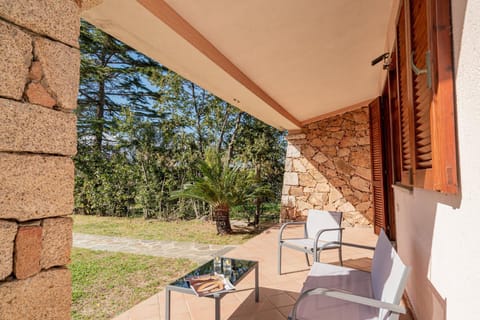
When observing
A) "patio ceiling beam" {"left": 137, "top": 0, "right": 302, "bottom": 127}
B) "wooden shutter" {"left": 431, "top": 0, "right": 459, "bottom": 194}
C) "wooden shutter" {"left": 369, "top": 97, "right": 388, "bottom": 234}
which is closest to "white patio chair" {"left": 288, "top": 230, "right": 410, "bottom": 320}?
"wooden shutter" {"left": 431, "top": 0, "right": 459, "bottom": 194}

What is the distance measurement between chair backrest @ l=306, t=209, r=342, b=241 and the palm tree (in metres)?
2.19

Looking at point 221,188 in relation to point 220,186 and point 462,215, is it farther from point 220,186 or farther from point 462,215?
point 462,215

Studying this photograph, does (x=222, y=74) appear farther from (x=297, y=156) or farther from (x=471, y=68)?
(x=297, y=156)

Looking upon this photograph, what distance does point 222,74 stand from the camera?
2.97 m

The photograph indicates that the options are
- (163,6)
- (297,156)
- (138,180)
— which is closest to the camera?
(163,6)

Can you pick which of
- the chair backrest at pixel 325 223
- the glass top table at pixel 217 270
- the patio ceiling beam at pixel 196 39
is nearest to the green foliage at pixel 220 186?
the patio ceiling beam at pixel 196 39

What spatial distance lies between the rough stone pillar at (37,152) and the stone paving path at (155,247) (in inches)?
118

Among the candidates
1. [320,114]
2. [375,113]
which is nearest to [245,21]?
[375,113]

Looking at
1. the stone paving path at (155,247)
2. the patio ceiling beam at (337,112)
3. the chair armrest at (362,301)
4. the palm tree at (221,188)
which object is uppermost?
the patio ceiling beam at (337,112)

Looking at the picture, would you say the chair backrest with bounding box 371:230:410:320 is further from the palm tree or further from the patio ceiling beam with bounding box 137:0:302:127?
the palm tree

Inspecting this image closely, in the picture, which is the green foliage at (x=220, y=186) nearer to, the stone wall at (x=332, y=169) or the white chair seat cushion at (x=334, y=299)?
the stone wall at (x=332, y=169)

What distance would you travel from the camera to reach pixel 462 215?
104 cm

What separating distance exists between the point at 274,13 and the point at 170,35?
80cm

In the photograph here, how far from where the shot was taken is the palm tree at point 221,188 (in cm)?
544
